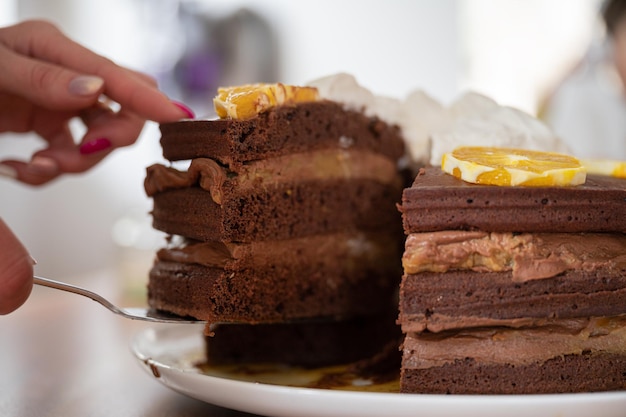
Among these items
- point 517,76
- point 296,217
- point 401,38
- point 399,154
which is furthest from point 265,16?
point 296,217

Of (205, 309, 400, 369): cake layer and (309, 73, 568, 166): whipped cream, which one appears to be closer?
(205, 309, 400, 369): cake layer

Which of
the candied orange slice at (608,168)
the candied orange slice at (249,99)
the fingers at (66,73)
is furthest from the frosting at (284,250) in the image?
the candied orange slice at (608,168)

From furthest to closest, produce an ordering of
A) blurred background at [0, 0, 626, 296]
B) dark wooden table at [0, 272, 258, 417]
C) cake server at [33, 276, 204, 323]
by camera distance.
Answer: blurred background at [0, 0, 626, 296] → dark wooden table at [0, 272, 258, 417] → cake server at [33, 276, 204, 323]

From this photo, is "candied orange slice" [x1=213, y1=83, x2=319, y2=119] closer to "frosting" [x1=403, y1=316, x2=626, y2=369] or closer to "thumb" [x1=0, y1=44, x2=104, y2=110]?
"thumb" [x1=0, y1=44, x2=104, y2=110]

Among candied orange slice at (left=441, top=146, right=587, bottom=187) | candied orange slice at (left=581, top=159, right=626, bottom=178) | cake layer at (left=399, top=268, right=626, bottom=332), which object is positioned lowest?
cake layer at (left=399, top=268, right=626, bottom=332)

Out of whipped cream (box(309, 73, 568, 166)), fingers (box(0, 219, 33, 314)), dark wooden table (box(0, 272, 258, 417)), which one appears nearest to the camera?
fingers (box(0, 219, 33, 314))

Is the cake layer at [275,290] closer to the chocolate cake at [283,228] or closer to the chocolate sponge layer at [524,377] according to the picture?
the chocolate cake at [283,228]

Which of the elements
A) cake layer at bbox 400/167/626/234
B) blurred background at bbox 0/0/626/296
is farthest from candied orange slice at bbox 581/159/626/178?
blurred background at bbox 0/0/626/296

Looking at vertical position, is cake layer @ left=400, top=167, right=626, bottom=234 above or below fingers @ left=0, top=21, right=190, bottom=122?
below
